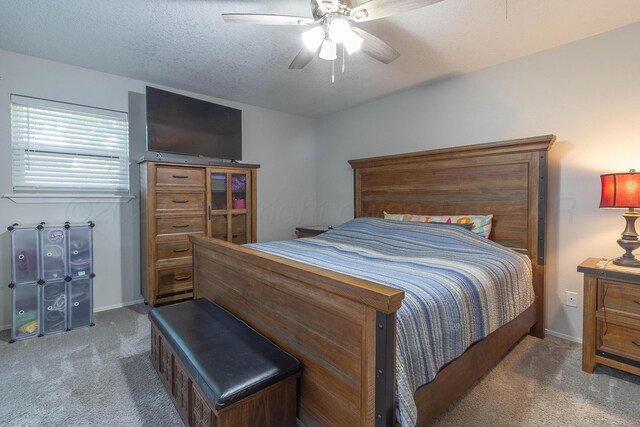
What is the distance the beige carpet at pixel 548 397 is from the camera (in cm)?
155

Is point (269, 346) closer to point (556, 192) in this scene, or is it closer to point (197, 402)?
point (197, 402)

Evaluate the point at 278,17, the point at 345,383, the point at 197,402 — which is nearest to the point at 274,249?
the point at 197,402

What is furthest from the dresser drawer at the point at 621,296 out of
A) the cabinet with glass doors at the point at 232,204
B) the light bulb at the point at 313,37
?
the cabinet with glass doors at the point at 232,204

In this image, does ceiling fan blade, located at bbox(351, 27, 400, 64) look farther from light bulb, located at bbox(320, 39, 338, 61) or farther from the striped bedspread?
the striped bedspread

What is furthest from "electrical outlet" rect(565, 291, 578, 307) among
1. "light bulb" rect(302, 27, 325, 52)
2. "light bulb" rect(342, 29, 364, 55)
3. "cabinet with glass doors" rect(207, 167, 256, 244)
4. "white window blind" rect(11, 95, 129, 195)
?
"white window blind" rect(11, 95, 129, 195)

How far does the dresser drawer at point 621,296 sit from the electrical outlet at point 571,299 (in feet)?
1.80

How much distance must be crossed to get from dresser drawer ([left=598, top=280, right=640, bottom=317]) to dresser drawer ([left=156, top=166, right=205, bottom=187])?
3.35 m

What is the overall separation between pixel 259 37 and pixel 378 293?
7.04ft

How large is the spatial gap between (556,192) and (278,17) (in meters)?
2.44

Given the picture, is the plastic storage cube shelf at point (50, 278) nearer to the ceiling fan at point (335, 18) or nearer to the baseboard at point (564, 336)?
the ceiling fan at point (335, 18)

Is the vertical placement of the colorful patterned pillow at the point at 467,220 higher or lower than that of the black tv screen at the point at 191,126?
lower

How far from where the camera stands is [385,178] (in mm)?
3467

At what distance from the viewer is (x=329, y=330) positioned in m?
1.21

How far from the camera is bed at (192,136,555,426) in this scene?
3.47 ft
